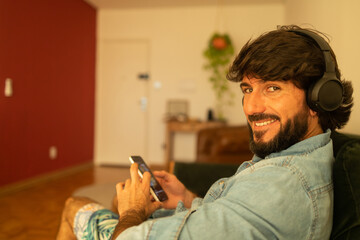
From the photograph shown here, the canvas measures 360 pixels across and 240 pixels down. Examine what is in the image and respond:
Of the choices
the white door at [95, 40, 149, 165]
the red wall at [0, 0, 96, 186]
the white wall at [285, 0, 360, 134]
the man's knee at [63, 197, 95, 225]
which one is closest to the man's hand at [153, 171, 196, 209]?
the man's knee at [63, 197, 95, 225]

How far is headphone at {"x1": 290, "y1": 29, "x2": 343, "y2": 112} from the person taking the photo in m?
0.76

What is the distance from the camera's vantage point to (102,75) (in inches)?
203

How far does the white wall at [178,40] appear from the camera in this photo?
478 centimetres

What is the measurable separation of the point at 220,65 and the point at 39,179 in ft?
9.99

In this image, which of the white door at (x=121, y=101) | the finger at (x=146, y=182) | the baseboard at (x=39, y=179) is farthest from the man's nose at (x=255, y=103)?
the white door at (x=121, y=101)

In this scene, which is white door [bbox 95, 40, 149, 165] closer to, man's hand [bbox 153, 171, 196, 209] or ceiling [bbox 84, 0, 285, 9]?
ceiling [bbox 84, 0, 285, 9]

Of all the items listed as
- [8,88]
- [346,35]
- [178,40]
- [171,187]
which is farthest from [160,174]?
[178,40]

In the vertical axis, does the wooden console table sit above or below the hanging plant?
below

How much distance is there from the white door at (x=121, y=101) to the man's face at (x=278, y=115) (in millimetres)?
4303

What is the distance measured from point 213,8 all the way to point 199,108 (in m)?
1.63

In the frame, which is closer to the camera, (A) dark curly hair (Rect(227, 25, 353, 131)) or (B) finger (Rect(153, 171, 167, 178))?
(A) dark curly hair (Rect(227, 25, 353, 131))

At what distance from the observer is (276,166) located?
2.29ft

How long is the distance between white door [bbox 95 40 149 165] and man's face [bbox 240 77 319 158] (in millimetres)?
4303

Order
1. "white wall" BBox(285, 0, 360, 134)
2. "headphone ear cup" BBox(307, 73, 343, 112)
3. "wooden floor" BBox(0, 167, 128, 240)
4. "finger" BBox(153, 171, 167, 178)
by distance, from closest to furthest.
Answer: "headphone ear cup" BBox(307, 73, 343, 112) → "finger" BBox(153, 171, 167, 178) → "white wall" BBox(285, 0, 360, 134) → "wooden floor" BBox(0, 167, 128, 240)
